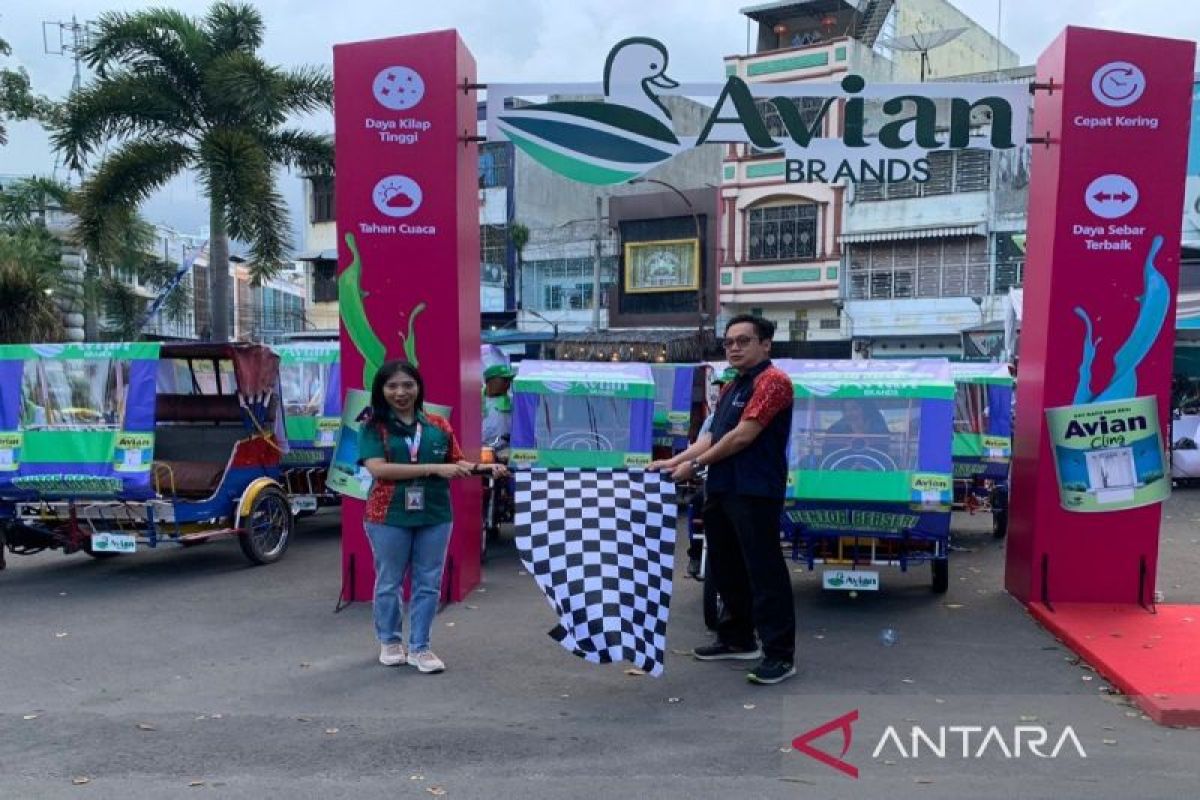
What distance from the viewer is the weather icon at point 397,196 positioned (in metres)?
7.30

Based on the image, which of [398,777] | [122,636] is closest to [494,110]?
[122,636]

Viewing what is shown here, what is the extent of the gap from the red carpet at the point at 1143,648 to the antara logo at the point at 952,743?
2.09ft

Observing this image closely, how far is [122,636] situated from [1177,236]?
26.0 feet

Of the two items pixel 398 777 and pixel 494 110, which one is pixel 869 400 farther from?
pixel 398 777

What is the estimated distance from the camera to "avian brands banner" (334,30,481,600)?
7.26 meters

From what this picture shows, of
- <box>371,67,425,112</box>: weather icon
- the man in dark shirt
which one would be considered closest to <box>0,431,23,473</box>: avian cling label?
<box>371,67,425,112</box>: weather icon

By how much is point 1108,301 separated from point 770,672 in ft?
12.6

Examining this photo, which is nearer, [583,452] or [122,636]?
[122,636]

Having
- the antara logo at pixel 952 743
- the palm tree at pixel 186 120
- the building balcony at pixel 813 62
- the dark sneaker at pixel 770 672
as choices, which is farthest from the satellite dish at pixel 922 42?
the antara logo at pixel 952 743

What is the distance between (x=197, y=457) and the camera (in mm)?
9781

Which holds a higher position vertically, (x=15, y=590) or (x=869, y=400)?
(x=869, y=400)

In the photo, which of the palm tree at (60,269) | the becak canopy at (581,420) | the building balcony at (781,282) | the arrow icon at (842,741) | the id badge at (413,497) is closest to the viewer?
the arrow icon at (842,741)

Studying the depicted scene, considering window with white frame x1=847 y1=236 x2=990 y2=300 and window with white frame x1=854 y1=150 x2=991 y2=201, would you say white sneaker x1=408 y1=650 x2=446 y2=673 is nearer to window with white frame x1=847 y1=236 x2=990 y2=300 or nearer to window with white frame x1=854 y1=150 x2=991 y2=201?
window with white frame x1=854 y1=150 x2=991 y2=201

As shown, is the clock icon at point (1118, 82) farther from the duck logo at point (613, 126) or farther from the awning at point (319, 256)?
the awning at point (319, 256)
